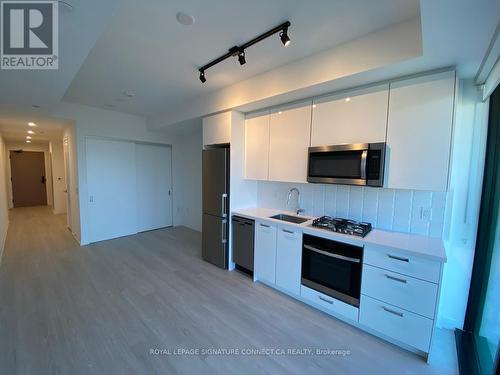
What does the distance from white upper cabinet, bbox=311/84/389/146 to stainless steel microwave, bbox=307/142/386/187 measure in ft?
0.34

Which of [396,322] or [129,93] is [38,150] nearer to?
[129,93]

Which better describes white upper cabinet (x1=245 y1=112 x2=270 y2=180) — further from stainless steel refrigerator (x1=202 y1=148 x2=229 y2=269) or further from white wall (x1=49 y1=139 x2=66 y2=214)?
white wall (x1=49 y1=139 x2=66 y2=214)

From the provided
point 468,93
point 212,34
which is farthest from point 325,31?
point 468,93

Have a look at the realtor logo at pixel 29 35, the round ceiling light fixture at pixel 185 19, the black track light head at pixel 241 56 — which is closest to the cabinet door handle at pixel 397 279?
the black track light head at pixel 241 56

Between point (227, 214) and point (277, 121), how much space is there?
4.92 ft

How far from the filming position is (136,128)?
4723 millimetres

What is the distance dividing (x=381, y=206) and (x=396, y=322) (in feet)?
3.61

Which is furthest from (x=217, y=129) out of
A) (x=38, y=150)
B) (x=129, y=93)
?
(x=38, y=150)

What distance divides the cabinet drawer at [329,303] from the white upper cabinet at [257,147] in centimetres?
150

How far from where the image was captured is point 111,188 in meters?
4.52

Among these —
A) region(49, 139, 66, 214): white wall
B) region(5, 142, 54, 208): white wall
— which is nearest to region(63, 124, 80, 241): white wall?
region(49, 139, 66, 214): white wall

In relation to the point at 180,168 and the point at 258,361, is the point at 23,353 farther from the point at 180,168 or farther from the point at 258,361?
the point at 180,168

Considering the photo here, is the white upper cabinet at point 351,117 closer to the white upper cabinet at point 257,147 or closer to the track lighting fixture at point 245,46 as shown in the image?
the white upper cabinet at point 257,147

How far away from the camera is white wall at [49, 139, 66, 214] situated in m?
7.03
